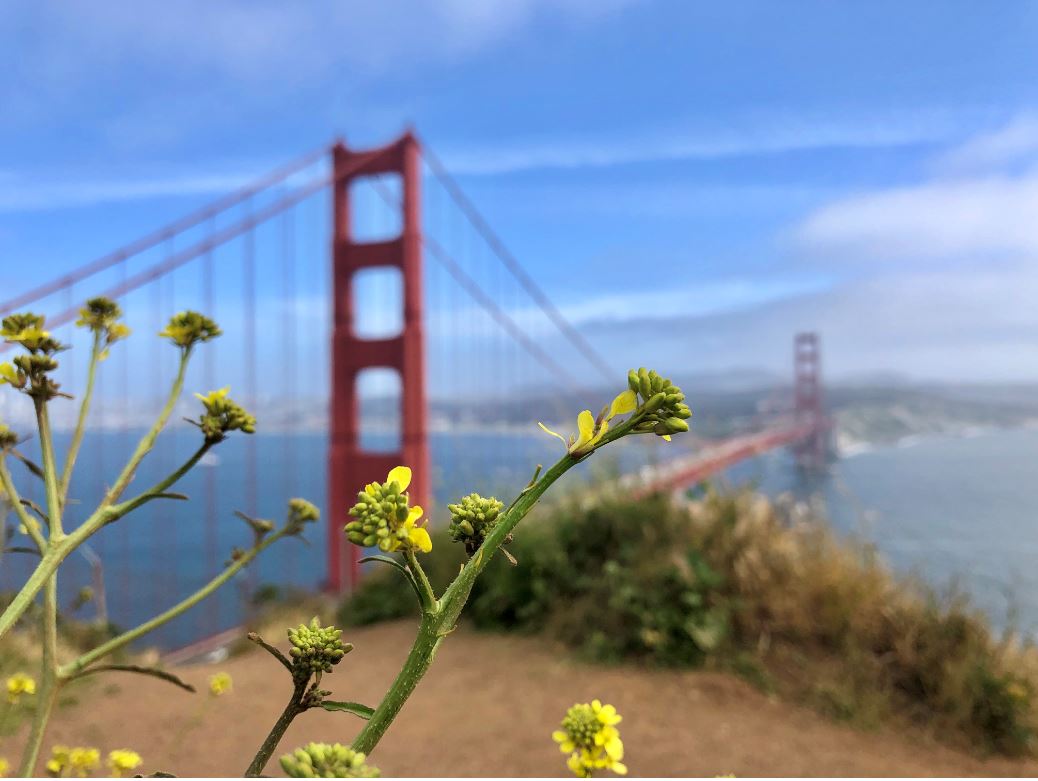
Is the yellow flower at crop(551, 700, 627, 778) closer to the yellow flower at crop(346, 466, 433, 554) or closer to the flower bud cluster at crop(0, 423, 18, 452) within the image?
the yellow flower at crop(346, 466, 433, 554)

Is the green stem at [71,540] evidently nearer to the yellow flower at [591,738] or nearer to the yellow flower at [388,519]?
the yellow flower at [388,519]

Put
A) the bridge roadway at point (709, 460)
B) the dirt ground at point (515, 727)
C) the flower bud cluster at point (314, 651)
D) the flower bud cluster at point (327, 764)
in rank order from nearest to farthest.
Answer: the flower bud cluster at point (327, 764)
the flower bud cluster at point (314, 651)
the dirt ground at point (515, 727)
the bridge roadway at point (709, 460)

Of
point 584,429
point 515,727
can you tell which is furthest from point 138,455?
point 515,727

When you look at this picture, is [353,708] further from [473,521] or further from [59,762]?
[59,762]

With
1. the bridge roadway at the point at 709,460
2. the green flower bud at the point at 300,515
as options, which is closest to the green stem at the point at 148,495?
the green flower bud at the point at 300,515

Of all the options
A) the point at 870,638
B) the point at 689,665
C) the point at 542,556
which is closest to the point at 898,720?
the point at 870,638

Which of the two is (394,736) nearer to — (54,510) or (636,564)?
(636,564)

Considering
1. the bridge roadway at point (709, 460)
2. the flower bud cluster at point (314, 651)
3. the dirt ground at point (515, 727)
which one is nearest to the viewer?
the flower bud cluster at point (314, 651)
